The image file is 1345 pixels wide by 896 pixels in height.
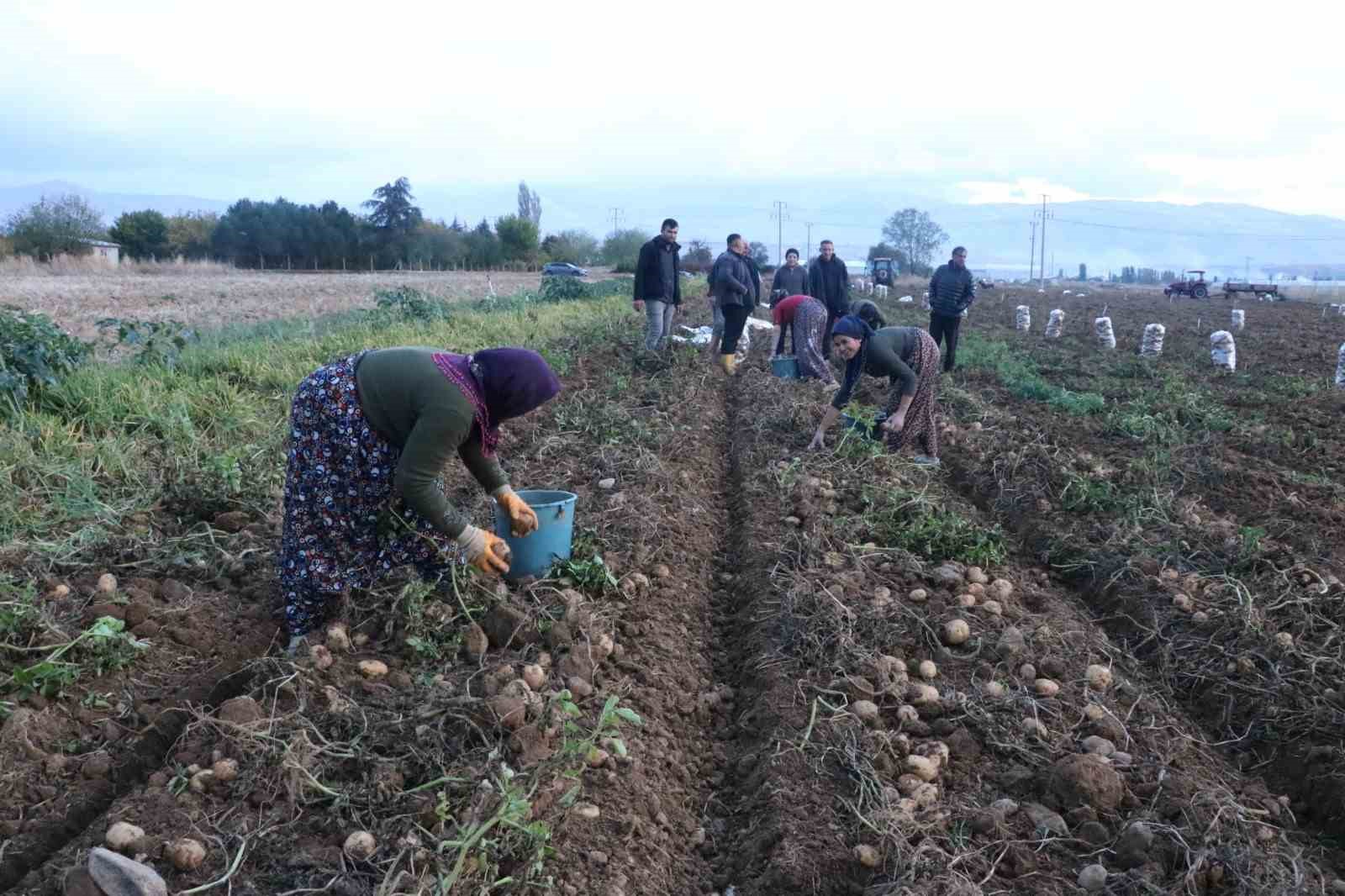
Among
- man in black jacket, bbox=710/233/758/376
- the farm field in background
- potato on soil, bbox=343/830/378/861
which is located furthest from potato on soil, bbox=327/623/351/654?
man in black jacket, bbox=710/233/758/376

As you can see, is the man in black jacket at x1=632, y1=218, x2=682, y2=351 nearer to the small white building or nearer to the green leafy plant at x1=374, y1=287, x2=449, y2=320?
the green leafy plant at x1=374, y1=287, x2=449, y2=320

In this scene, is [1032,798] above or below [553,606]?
below

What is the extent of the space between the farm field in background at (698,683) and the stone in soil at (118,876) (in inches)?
6.0

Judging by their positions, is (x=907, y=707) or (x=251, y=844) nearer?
(x=251, y=844)

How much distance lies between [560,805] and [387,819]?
1.55ft

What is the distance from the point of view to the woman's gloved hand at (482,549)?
3.14 m

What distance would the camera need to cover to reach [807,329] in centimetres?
882

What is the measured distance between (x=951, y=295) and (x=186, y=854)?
29.3 ft

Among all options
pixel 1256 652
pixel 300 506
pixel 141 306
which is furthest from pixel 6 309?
pixel 141 306

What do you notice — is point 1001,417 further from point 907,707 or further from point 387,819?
point 387,819

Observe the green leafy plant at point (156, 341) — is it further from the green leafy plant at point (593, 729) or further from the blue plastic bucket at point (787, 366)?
the blue plastic bucket at point (787, 366)

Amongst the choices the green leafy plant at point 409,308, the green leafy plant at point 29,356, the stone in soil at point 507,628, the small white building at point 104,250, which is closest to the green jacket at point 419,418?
the stone in soil at point 507,628

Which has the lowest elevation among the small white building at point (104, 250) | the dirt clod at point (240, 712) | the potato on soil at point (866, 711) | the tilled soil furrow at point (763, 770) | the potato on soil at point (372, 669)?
the tilled soil furrow at point (763, 770)

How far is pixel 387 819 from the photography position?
2.37m
